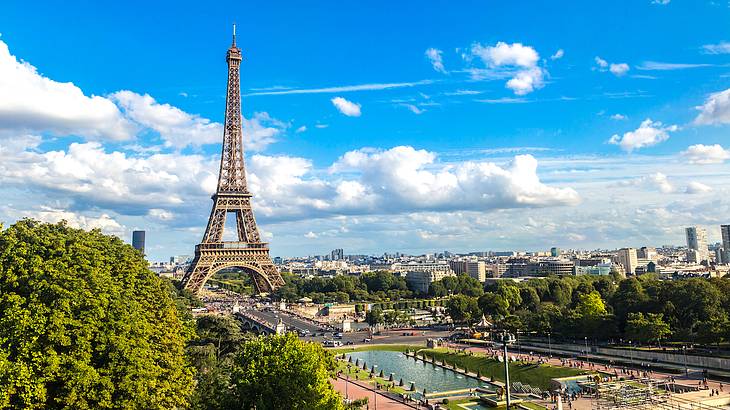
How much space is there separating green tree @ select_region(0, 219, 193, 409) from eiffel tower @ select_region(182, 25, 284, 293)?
2662 inches

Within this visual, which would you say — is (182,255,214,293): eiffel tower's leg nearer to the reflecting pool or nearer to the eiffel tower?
the eiffel tower

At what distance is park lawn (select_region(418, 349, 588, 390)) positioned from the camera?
46750 millimetres

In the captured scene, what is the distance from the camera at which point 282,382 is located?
25344mm

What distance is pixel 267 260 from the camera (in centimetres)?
9650

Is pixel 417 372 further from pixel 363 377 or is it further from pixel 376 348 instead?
pixel 376 348

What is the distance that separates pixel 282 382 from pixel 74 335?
9.26 m

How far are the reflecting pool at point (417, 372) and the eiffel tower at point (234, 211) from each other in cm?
3610

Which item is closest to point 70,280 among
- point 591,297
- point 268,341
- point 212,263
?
point 268,341

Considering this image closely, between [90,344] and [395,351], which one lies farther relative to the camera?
[395,351]

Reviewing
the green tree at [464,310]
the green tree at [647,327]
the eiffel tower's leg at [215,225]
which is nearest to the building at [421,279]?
the green tree at [464,310]

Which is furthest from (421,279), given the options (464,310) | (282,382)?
(282,382)

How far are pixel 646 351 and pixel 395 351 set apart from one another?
26.9 m

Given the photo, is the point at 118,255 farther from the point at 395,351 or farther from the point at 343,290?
the point at 343,290

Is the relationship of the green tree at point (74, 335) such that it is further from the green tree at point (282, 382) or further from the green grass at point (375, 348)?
the green grass at point (375, 348)
